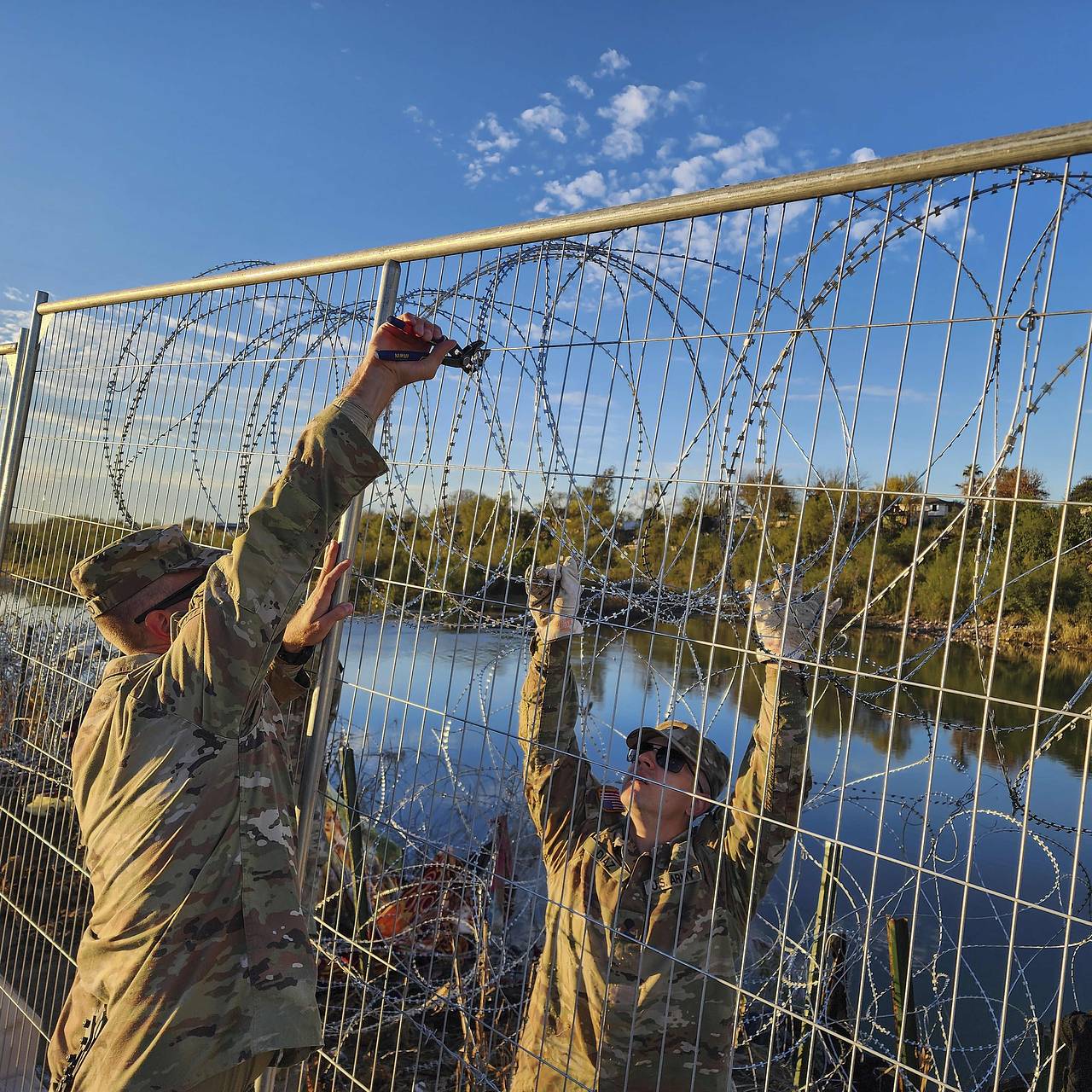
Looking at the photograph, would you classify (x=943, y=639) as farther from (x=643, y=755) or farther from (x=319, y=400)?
(x=319, y=400)

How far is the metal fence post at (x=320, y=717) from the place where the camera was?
255 cm

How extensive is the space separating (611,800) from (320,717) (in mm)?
887

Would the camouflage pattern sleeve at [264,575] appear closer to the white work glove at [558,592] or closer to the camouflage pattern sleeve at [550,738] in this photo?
the white work glove at [558,592]

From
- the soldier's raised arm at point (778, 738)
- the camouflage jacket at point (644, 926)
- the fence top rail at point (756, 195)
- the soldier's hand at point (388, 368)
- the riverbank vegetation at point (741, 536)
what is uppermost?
the fence top rail at point (756, 195)

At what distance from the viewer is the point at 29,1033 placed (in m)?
3.62

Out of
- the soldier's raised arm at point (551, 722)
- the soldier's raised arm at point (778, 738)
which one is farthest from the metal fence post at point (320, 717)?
the soldier's raised arm at point (778, 738)

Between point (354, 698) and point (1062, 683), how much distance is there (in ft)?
30.6

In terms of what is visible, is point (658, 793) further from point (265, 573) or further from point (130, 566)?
point (130, 566)

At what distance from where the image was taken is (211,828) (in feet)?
6.48

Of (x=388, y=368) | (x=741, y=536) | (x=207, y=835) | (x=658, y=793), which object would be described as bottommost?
(x=207, y=835)

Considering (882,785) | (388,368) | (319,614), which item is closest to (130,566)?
(319,614)

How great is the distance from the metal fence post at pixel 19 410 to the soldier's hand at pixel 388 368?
3506 millimetres

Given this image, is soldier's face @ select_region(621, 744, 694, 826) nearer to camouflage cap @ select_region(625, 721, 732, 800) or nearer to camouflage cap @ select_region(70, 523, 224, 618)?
camouflage cap @ select_region(625, 721, 732, 800)

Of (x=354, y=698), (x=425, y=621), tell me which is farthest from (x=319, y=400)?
(x=354, y=698)
